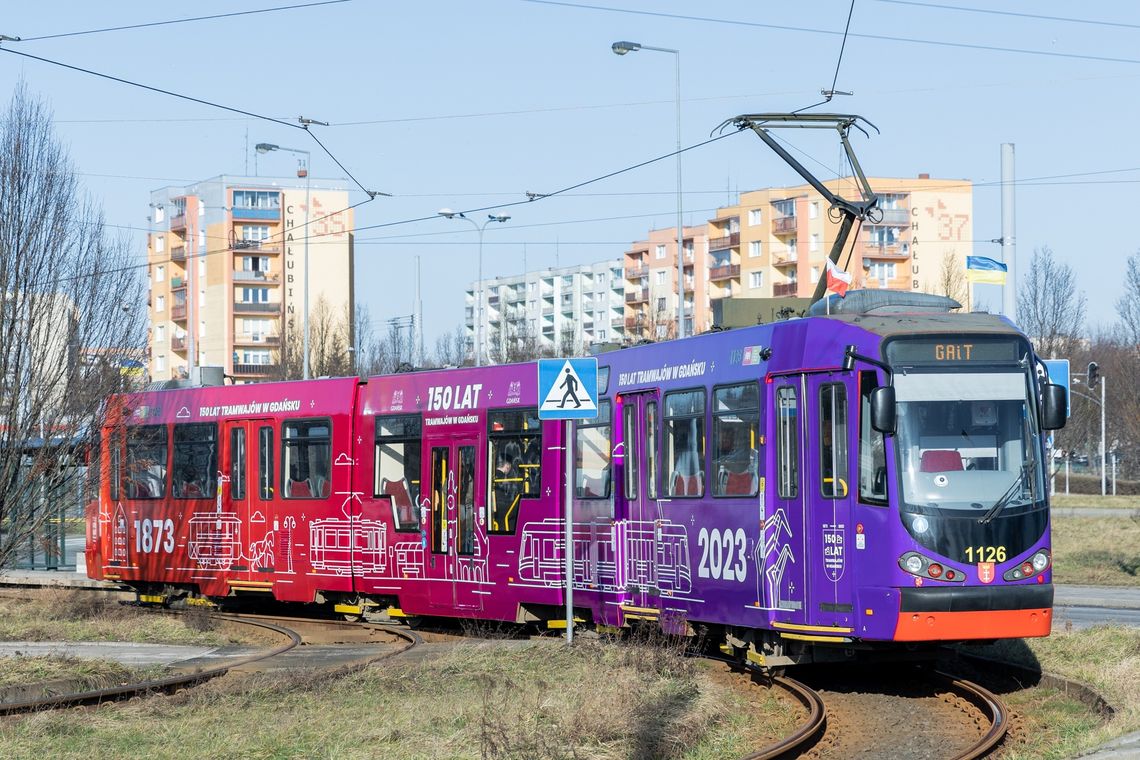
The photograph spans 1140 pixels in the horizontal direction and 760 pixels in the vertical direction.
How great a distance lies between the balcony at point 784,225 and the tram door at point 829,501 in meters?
96.2

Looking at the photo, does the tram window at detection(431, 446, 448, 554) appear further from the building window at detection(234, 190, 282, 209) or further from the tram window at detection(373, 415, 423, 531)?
the building window at detection(234, 190, 282, 209)

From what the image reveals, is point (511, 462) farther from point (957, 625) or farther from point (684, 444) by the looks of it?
point (957, 625)

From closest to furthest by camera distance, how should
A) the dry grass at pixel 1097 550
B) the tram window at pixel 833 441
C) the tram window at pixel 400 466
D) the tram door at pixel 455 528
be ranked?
1. the tram window at pixel 833 441
2. the tram door at pixel 455 528
3. the tram window at pixel 400 466
4. the dry grass at pixel 1097 550

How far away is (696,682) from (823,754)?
2.38 m

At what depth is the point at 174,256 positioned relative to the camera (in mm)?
110312

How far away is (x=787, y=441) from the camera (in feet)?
46.0

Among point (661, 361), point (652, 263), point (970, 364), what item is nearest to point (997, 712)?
point (970, 364)

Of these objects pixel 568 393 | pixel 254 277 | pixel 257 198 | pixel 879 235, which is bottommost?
pixel 568 393

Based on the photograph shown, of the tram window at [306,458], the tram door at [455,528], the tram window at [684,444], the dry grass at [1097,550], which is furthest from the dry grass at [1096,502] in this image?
A: the tram window at [684,444]

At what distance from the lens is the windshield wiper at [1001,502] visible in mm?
12789

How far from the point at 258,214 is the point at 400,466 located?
288 feet

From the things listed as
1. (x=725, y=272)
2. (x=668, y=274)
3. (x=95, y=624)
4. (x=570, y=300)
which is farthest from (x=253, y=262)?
(x=95, y=624)

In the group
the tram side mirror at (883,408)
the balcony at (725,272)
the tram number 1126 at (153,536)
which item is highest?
the balcony at (725,272)

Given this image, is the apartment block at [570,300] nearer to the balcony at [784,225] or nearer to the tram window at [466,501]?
the balcony at [784,225]
